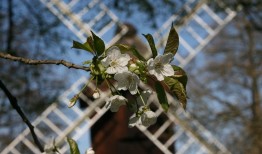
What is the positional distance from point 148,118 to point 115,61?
0.60 ft

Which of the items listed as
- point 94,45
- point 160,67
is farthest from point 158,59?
point 94,45

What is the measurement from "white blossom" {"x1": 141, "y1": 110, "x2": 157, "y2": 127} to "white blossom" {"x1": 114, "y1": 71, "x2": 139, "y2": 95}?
0.31 ft

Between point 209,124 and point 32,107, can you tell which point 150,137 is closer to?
point 32,107

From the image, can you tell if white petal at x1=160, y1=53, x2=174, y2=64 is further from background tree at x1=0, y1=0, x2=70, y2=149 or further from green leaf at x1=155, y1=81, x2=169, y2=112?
background tree at x1=0, y1=0, x2=70, y2=149

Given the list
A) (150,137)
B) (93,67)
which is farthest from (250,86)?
(93,67)

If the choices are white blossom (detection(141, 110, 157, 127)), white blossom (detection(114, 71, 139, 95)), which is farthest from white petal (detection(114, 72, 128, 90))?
white blossom (detection(141, 110, 157, 127))

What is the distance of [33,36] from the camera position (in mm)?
6504

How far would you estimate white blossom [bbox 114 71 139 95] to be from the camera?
1.03m

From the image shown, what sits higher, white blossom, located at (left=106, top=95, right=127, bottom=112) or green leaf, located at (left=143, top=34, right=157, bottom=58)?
green leaf, located at (left=143, top=34, right=157, bottom=58)

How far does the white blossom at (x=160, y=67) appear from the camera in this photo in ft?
3.42

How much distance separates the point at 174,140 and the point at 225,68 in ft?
28.6

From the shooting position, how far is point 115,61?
103cm

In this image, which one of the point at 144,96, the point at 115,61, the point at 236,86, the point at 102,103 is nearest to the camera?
the point at 115,61

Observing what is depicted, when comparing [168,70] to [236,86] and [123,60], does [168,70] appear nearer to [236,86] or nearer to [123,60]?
[123,60]
